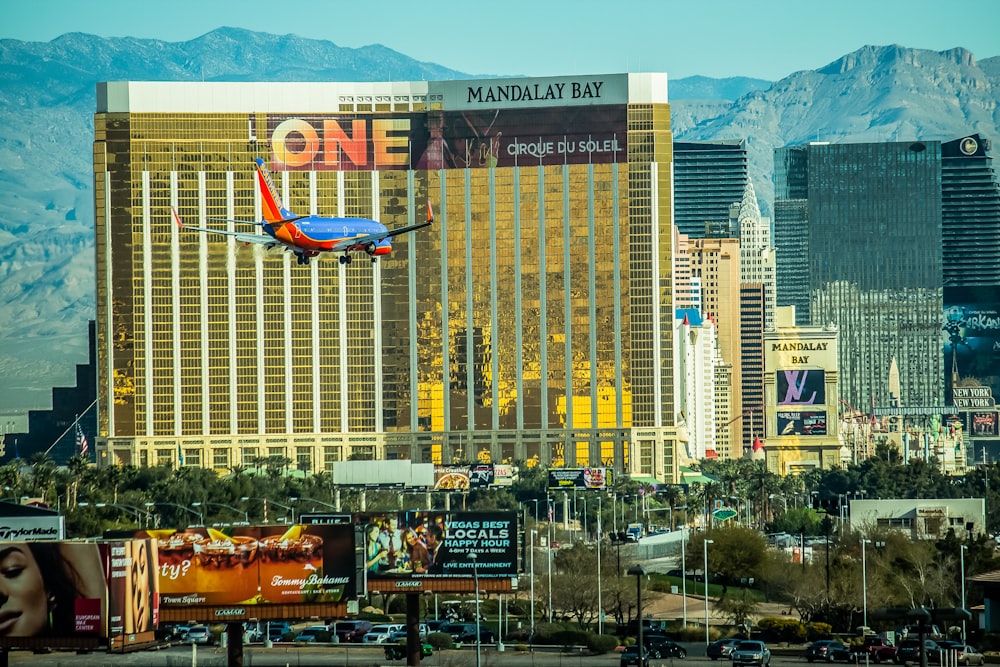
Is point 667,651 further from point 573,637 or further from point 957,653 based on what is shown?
point 957,653

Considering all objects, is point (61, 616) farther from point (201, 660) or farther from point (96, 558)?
point (201, 660)

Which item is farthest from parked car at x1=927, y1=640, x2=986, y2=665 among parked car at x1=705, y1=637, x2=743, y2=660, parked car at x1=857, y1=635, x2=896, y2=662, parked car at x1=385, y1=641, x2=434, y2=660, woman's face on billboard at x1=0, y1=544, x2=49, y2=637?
woman's face on billboard at x1=0, y1=544, x2=49, y2=637

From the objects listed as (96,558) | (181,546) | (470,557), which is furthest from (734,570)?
(96,558)

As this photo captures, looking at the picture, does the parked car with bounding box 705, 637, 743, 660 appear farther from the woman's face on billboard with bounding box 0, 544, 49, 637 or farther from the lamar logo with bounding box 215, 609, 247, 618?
the woman's face on billboard with bounding box 0, 544, 49, 637

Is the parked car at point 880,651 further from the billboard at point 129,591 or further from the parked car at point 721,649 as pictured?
the billboard at point 129,591

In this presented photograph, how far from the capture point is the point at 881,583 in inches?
6855

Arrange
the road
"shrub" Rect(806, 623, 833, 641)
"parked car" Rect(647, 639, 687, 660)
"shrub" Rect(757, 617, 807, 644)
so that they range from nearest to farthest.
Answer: the road < "parked car" Rect(647, 639, 687, 660) < "shrub" Rect(757, 617, 807, 644) < "shrub" Rect(806, 623, 833, 641)

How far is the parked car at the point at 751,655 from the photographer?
130 meters

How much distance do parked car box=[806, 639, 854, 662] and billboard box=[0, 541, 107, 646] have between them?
174 feet

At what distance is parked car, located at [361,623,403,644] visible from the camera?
Result: 15238 cm

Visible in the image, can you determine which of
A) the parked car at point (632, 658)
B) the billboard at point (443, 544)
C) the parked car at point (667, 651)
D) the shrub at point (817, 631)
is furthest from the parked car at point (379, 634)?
the shrub at point (817, 631)

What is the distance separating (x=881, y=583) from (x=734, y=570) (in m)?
27.2

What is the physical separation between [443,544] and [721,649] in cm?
2170

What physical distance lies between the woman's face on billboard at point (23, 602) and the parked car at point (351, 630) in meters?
46.6
